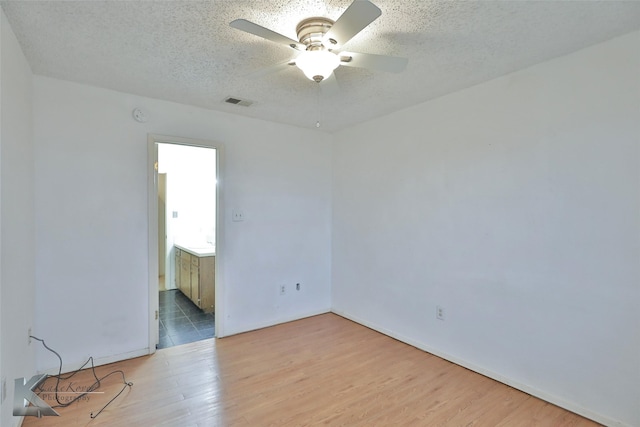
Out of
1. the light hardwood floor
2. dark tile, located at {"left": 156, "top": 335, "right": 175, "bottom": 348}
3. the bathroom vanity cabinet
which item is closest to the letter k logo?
the light hardwood floor

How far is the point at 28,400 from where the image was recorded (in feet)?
6.51

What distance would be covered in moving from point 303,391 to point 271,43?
7.87 feet

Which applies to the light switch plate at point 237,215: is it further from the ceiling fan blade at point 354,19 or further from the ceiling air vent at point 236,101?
the ceiling fan blade at point 354,19

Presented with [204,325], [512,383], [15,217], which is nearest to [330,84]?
[15,217]

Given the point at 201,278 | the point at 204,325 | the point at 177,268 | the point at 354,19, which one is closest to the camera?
the point at 354,19

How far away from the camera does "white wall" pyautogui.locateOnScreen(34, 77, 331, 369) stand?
245 centimetres

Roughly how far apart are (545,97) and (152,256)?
3.43 m

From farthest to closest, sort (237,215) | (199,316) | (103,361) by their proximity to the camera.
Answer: (199,316) → (237,215) → (103,361)

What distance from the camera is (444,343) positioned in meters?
2.81

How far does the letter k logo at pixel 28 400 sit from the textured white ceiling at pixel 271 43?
2.07 meters

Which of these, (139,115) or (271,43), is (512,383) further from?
(139,115)

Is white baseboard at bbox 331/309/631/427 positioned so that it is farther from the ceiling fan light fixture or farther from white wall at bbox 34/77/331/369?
the ceiling fan light fixture

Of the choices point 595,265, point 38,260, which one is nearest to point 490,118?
point 595,265

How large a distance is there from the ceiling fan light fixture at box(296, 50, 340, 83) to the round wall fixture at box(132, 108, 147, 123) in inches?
71.0
